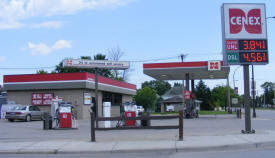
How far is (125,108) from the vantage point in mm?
22406

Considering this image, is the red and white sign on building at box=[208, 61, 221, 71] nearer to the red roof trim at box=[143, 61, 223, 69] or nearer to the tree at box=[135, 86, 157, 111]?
the red roof trim at box=[143, 61, 223, 69]

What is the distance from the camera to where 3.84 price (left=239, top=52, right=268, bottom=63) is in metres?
16.4

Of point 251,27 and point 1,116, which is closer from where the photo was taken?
point 251,27

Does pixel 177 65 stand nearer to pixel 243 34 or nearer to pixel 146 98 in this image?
pixel 243 34

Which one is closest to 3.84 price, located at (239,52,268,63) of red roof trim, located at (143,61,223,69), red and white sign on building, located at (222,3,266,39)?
red and white sign on building, located at (222,3,266,39)

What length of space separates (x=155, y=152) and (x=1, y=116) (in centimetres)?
2900

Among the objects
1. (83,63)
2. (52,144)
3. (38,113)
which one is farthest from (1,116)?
(52,144)

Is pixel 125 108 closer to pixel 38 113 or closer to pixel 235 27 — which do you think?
pixel 235 27

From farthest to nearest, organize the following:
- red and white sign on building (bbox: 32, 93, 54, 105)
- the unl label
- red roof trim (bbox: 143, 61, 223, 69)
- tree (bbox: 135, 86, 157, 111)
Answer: tree (bbox: 135, 86, 157, 111) → red and white sign on building (bbox: 32, 93, 54, 105) → red roof trim (bbox: 143, 61, 223, 69) → the unl label

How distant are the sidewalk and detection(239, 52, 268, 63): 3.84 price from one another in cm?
404

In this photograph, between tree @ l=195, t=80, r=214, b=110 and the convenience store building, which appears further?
tree @ l=195, t=80, r=214, b=110

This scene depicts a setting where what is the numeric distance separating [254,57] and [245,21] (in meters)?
1.83

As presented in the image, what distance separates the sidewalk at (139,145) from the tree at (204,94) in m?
75.8

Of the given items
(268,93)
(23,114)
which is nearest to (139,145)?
(23,114)
